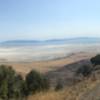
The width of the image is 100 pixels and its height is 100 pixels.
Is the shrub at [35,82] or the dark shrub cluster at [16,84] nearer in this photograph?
the dark shrub cluster at [16,84]

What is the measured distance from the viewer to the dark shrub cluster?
1146 centimetres

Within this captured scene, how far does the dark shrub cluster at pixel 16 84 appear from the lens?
11.5 meters

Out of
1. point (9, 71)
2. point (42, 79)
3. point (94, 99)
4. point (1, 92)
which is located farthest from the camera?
point (42, 79)

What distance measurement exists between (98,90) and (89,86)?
2.93 ft

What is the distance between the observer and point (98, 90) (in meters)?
7.19

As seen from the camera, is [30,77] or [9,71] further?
[30,77]

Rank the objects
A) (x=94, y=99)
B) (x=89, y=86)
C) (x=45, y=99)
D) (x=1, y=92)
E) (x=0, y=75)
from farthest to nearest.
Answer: (x=0, y=75) < (x=1, y=92) < (x=89, y=86) < (x=45, y=99) < (x=94, y=99)

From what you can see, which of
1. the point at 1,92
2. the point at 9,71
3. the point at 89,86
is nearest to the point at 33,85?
the point at 9,71

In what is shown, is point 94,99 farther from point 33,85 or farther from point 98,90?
point 33,85

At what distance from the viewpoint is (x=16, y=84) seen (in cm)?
1391

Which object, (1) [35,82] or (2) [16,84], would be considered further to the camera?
(1) [35,82]

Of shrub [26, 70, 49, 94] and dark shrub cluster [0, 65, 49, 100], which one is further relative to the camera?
shrub [26, 70, 49, 94]

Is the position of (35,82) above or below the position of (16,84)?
below

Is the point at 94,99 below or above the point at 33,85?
above
